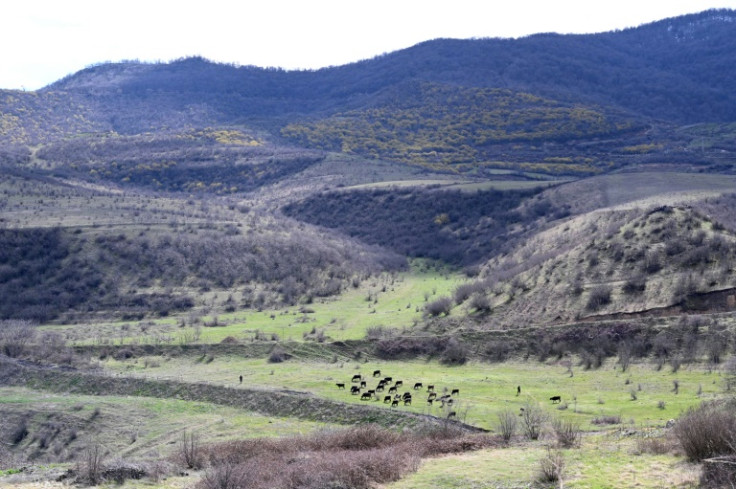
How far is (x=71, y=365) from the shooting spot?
39.7m

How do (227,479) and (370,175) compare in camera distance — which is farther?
(370,175)

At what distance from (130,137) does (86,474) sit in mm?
126418

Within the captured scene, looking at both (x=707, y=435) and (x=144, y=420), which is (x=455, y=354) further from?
(x=707, y=435)

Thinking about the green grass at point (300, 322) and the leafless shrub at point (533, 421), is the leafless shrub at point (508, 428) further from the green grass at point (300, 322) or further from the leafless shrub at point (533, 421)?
the green grass at point (300, 322)

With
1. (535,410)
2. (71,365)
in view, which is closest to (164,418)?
(71,365)

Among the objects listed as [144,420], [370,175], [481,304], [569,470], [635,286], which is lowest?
[144,420]

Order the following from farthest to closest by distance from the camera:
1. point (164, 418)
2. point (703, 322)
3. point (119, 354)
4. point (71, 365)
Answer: point (119, 354), point (71, 365), point (703, 322), point (164, 418)

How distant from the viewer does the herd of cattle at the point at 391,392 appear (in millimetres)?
29625

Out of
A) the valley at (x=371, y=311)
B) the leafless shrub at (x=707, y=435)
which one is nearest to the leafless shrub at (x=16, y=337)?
the valley at (x=371, y=311)

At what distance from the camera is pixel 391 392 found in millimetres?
31828

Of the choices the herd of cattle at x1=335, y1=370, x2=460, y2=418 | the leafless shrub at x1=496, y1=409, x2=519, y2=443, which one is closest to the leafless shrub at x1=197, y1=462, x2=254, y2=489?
the leafless shrub at x1=496, y1=409, x2=519, y2=443

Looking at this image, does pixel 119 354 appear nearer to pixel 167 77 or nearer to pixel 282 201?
pixel 282 201

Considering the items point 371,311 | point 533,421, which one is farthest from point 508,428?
point 371,311

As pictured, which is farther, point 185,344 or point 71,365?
point 185,344
